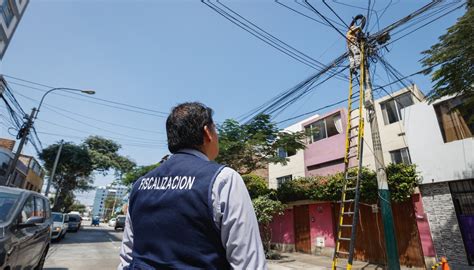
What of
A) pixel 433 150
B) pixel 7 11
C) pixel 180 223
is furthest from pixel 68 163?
pixel 180 223

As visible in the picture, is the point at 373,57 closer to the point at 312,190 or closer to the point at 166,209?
the point at 312,190

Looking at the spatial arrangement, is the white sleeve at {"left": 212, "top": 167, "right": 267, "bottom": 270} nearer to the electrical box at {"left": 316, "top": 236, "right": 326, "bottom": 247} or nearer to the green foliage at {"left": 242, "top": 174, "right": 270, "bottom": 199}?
the electrical box at {"left": 316, "top": 236, "right": 326, "bottom": 247}

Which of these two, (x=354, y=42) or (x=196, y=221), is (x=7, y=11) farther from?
(x=196, y=221)

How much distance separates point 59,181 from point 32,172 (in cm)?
512

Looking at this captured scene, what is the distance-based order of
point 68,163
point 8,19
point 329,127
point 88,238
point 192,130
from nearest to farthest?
point 192,130 → point 329,127 → point 88,238 → point 8,19 → point 68,163

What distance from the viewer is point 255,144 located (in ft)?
36.9

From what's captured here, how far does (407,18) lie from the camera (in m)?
7.38

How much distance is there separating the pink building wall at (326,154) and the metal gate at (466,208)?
5.63 metres

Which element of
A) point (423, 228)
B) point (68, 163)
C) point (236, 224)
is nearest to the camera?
point (236, 224)

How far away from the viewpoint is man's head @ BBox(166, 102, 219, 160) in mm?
1370

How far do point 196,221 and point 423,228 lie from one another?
10755 millimetres

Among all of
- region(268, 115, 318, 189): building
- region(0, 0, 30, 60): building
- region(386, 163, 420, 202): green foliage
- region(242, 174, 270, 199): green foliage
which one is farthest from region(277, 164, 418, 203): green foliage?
region(0, 0, 30, 60): building

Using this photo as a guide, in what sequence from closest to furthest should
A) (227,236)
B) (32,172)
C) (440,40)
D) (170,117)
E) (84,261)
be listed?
(227,236) → (170,117) → (440,40) → (84,261) → (32,172)

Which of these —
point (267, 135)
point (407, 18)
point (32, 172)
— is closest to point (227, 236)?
point (407, 18)
